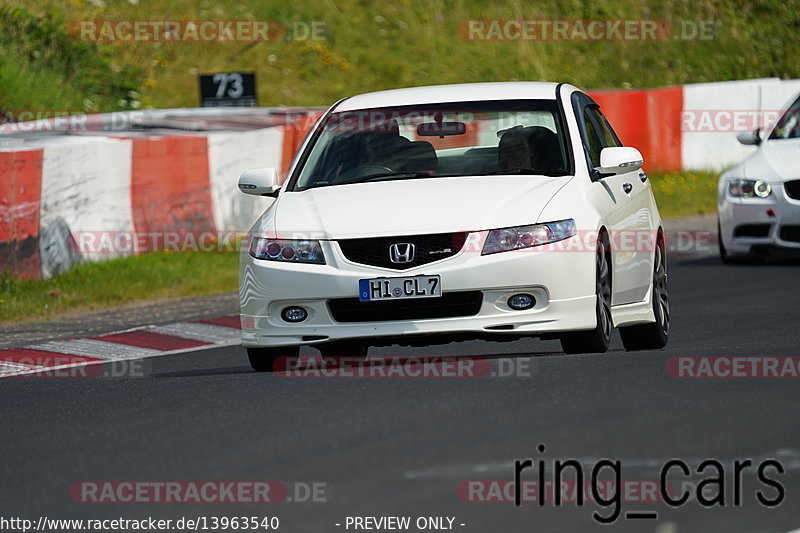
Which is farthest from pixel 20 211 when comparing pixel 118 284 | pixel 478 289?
pixel 478 289

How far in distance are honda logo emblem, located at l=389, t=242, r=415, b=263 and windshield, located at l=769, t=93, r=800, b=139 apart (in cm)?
899

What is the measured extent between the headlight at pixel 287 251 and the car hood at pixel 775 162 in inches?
313

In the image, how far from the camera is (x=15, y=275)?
1548 cm

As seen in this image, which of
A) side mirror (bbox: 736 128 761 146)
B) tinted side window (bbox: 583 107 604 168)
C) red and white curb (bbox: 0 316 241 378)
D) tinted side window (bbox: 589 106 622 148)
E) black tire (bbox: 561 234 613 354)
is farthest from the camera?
side mirror (bbox: 736 128 761 146)

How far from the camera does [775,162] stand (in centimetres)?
1675

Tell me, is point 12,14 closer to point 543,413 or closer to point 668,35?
point 668,35

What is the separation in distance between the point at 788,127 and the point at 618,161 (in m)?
7.91

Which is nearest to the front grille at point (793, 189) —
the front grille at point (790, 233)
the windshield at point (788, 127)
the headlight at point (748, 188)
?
the headlight at point (748, 188)

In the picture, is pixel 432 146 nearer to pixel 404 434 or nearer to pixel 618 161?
pixel 618 161

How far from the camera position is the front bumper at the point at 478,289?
9250mm

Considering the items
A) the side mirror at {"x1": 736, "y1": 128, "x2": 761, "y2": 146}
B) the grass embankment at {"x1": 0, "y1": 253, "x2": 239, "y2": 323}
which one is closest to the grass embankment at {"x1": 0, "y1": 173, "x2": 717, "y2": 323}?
the grass embankment at {"x1": 0, "y1": 253, "x2": 239, "y2": 323}

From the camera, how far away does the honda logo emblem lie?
9.27 meters

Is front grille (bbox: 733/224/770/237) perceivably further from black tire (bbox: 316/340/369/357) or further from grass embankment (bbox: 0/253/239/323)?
black tire (bbox: 316/340/369/357)

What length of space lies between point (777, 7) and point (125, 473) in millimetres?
36072
